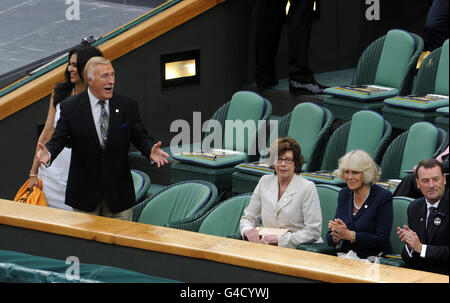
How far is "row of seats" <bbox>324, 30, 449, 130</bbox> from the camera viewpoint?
6195 millimetres

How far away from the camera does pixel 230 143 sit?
6410 mm

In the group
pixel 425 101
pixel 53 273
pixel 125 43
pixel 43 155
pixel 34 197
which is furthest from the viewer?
pixel 125 43

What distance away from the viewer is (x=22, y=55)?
23.2ft

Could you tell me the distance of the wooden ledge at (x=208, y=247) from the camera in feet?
10.6

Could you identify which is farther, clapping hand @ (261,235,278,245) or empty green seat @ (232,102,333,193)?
empty green seat @ (232,102,333,193)

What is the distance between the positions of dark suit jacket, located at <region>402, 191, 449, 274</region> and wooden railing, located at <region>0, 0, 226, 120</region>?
3.09 m

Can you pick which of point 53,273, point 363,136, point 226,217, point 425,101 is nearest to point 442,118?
point 425,101

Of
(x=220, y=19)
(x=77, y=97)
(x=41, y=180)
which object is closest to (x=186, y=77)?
(x=220, y=19)

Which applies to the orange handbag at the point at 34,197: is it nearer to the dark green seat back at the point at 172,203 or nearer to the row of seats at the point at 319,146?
the dark green seat back at the point at 172,203

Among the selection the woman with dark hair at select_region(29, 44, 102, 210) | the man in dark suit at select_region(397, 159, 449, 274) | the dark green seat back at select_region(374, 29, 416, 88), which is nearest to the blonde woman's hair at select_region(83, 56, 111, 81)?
the woman with dark hair at select_region(29, 44, 102, 210)

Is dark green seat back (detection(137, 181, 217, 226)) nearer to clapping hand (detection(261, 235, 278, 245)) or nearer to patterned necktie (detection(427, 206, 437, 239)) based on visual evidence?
clapping hand (detection(261, 235, 278, 245))

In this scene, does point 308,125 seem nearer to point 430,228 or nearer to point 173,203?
point 173,203

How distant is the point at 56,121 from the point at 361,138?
1.84m

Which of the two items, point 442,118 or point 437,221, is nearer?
point 437,221
